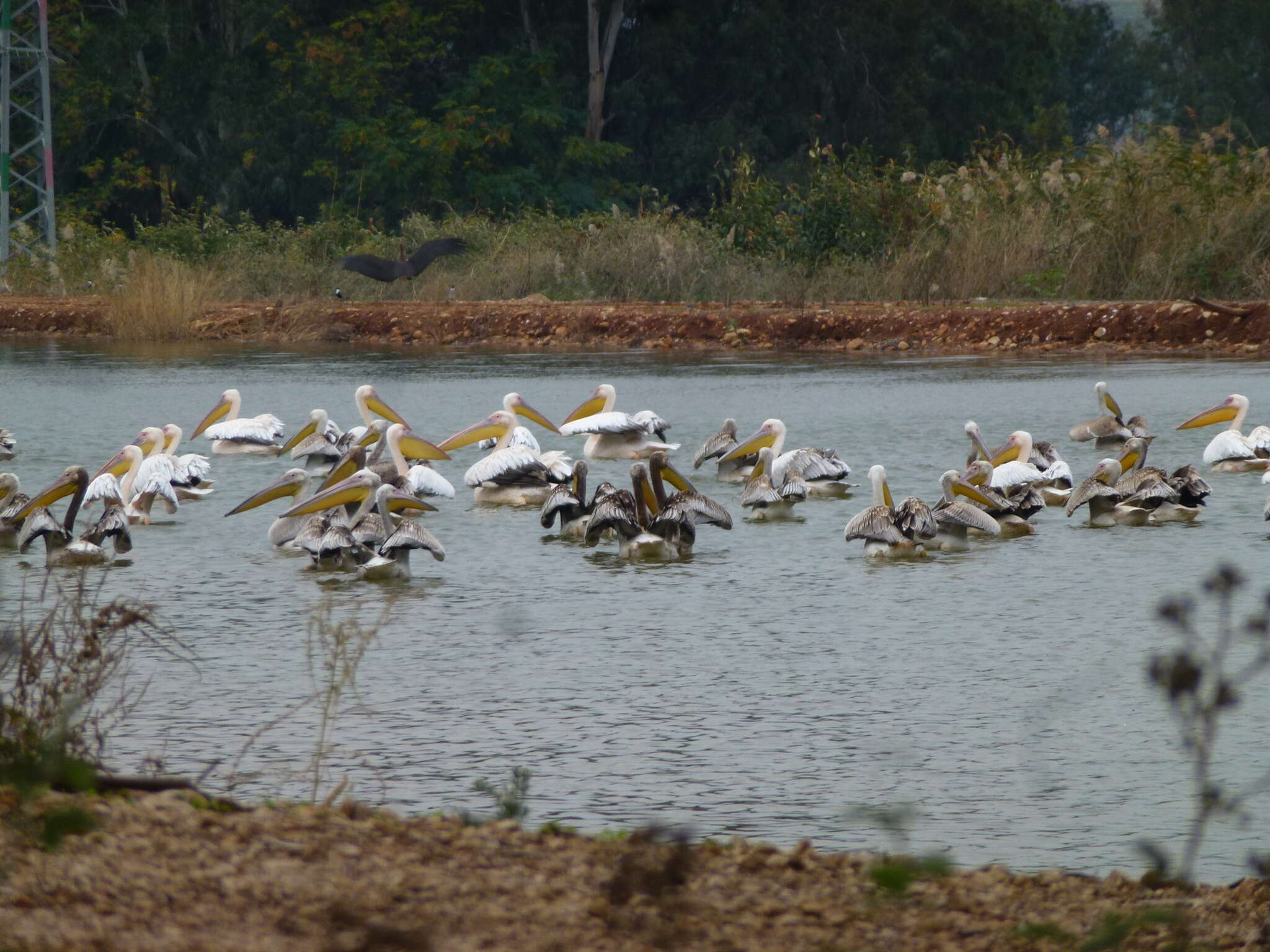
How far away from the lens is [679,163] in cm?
4025

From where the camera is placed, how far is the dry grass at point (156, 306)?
24078 mm

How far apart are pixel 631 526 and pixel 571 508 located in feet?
2.23

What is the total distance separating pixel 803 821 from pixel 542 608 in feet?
9.90

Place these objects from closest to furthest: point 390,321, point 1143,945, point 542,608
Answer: point 1143,945 → point 542,608 → point 390,321

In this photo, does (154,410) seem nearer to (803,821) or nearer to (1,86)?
(803,821)

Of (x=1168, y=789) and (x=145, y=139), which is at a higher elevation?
(x=145, y=139)

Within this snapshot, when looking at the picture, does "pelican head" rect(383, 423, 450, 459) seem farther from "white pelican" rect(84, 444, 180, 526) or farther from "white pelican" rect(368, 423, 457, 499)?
"white pelican" rect(84, 444, 180, 526)

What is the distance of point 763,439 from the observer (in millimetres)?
10969

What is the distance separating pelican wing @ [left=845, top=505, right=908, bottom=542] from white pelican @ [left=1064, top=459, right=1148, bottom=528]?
136cm

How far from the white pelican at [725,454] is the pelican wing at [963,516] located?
2.25 metres

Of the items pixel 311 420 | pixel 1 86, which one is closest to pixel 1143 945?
pixel 311 420

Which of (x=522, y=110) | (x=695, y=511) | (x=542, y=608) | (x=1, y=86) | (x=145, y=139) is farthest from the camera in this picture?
(x=145, y=139)

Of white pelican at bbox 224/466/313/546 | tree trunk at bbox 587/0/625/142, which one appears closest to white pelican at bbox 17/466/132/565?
white pelican at bbox 224/466/313/546

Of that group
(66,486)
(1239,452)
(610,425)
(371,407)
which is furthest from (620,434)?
(66,486)
